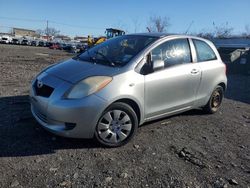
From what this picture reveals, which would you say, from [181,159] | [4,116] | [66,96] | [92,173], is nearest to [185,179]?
[181,159]

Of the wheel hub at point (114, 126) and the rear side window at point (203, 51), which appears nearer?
the wheel hub at point (114, 126)

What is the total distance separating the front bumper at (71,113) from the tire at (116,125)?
0.14m

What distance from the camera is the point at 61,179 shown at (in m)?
3.46

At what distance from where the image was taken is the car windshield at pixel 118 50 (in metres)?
4.80

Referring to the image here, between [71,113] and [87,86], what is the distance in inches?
17.0

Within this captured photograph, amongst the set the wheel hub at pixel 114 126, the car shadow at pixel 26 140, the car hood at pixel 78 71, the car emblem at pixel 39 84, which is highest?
the car hood at pixel 78 71

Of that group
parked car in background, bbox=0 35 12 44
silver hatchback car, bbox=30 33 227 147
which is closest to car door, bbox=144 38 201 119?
silver hatchback car, bbox=30 33 227 147

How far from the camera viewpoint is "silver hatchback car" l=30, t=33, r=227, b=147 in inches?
161

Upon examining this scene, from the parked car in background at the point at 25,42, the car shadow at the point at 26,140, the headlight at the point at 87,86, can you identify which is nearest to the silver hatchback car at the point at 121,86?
the headlight at the point at 87,86

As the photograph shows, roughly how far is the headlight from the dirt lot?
81cm

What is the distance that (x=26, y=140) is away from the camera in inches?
173

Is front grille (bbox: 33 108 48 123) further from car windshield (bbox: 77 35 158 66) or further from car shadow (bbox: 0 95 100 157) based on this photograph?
Answer: car windshield (bbox: 77 35 158 66)

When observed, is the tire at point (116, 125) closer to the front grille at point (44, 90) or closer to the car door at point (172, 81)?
the car door at point (172, 81)

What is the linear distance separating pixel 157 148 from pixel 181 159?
43 centimetres
